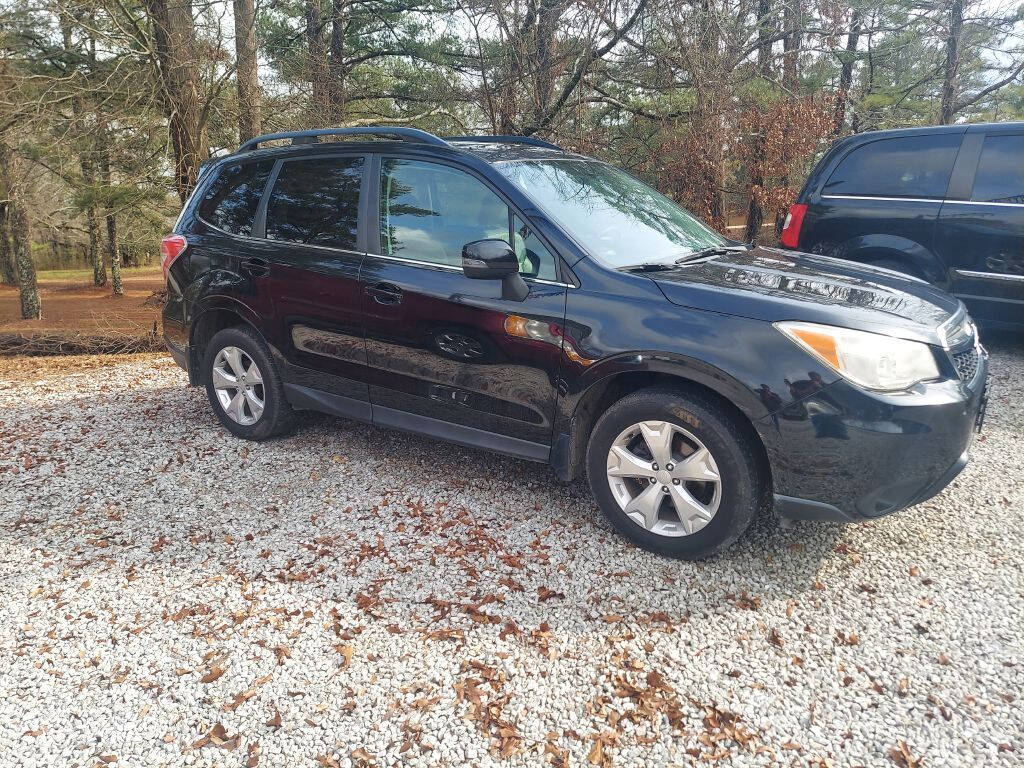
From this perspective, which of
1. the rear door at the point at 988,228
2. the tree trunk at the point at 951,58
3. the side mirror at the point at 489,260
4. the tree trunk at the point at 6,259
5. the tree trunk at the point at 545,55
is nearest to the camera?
the side mirror at the point at 489,260

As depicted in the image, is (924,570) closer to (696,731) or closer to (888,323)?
(888,323)

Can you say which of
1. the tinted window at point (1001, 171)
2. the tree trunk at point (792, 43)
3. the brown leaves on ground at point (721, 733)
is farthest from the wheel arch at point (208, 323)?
the tree trunk at point (792, 43)

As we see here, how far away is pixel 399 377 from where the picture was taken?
153 inches

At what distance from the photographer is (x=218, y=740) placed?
2.29 meters

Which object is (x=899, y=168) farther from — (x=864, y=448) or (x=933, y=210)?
(x=864, y=448)

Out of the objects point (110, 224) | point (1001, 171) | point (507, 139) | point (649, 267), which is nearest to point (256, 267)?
point (507, 139)

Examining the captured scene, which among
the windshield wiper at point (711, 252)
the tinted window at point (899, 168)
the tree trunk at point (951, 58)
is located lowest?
the windshield wiper at point (711, 252)

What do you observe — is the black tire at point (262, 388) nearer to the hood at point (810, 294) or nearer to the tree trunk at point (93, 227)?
the hood at point (810, 294)

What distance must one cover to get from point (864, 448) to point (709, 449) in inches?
23.6

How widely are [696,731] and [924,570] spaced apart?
156 centimetres

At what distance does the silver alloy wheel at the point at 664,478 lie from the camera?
10.0 feet

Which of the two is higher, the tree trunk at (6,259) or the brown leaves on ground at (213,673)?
the tree trunk at (6,259)

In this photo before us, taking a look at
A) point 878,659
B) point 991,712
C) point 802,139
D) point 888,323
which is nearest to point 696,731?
point 878,659

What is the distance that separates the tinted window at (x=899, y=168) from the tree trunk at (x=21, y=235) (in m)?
16.8
